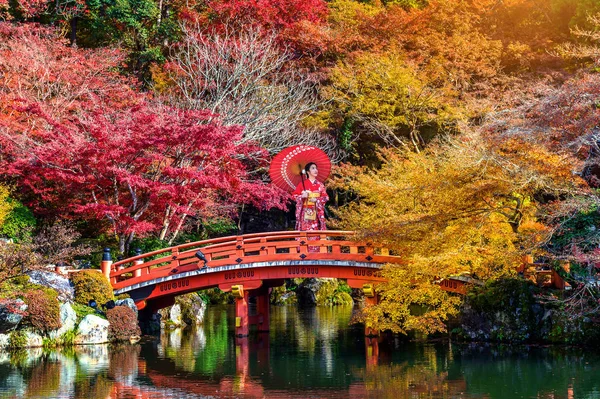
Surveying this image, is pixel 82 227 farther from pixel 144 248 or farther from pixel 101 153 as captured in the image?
pixel 101 153

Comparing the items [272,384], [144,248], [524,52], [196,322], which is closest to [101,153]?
[144,248]

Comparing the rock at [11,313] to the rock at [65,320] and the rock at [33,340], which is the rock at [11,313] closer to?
the rock at [33,340]

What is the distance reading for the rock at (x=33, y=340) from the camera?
20.1 metres

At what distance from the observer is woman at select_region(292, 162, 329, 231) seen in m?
23.5

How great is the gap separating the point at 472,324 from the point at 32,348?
9.93 meters

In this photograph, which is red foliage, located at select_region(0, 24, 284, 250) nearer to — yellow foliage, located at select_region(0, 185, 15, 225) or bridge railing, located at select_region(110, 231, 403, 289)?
yellow foliage, located at select_region(0, 185, 15, 225)

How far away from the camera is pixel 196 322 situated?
25.7 m

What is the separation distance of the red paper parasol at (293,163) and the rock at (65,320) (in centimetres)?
638

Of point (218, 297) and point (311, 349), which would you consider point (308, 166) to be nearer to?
point (311, 349)

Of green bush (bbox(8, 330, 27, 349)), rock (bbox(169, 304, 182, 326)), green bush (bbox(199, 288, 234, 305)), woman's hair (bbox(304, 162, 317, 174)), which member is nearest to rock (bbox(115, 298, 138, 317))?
green bush (bbox(8, 330, 27, 349))

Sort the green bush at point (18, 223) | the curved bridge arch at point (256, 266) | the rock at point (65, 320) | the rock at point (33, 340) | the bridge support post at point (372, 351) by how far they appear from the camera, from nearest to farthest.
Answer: the bridge support post at point (372, 351) < the rock at point (33, 340) < the rock at point (65, 320) < the curved bridge arch at point (256, 266) < the green bush at point (18, 223)

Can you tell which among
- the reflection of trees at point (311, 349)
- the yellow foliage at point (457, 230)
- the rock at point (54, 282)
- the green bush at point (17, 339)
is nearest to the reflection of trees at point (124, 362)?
the rock at point (54, 282)

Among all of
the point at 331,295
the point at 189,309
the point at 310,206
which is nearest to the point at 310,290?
the point at 331,295

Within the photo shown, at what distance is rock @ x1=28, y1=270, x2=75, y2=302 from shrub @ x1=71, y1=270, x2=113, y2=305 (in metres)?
0.22
